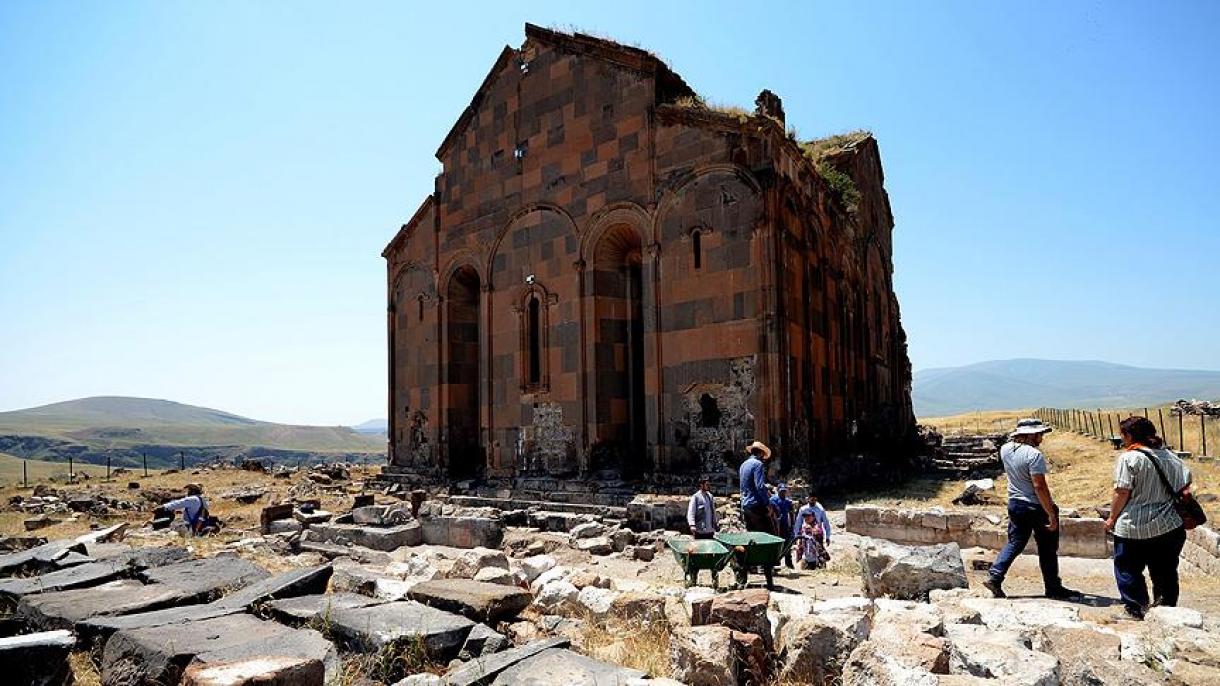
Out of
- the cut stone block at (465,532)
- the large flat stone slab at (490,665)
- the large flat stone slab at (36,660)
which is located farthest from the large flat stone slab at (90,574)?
the large flat stone slab at (490,665)

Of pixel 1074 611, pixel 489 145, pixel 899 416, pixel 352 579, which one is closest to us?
pixel 1074 611

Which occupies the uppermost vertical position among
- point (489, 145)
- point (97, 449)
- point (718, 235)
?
point (489, 145)

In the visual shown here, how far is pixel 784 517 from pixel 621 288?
794 cm

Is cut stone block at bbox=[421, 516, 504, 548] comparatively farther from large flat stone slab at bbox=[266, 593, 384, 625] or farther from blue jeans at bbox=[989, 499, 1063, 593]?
blue jeans at bbox=[989, 499, 1063, 593]

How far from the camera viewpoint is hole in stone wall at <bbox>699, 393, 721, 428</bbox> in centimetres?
1388

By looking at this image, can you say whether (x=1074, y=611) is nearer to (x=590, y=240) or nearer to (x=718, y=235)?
(x=718, y=235)

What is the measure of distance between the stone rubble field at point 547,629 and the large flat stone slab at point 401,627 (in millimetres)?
13

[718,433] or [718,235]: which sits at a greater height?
[718,235]

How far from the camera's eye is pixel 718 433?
13.8 metres

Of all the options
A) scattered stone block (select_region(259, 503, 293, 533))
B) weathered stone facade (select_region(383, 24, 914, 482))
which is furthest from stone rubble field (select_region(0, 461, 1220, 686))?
weathered stone facade (select_region(383, 24, 914, 482))

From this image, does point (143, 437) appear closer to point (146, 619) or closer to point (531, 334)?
point (531, 334)

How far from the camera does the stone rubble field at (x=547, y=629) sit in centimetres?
391

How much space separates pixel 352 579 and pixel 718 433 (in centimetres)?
824

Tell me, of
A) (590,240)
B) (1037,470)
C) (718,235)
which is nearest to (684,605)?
(1037,470)
